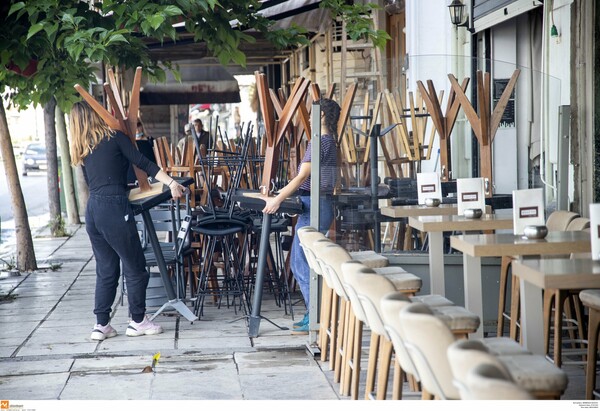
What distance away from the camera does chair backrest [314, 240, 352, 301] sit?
507 centimetres

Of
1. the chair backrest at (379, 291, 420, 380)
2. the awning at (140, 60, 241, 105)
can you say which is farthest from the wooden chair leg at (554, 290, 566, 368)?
the awning at (140, 60, 241, 105)

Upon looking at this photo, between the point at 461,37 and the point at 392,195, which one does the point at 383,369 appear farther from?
the point at 461,37

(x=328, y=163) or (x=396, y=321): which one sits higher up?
(x=328, y=163)

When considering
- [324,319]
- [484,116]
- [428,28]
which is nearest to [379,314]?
[324,319]

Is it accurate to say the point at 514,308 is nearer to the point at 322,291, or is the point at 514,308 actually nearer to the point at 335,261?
the point at 322,291

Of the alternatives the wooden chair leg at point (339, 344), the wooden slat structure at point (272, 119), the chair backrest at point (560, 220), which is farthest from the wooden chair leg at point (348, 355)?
the wooden slat structure at point (272, 119)

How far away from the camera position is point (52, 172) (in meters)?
15.9

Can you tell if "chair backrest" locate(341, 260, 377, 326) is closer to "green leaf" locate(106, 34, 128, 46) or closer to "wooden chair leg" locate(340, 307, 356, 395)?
"wooden chair leg" locate(340, 307, 356, 395)

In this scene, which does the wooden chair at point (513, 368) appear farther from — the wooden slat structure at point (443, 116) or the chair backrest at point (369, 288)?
the wooden slat structure at point (443, 116)

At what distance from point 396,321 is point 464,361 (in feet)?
2.28

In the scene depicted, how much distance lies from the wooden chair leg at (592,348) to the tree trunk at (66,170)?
13248 mm

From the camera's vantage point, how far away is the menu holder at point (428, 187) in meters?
6.96

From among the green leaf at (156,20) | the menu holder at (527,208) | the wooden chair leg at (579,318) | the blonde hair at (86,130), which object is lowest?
the wooden chair leg at (579,318)

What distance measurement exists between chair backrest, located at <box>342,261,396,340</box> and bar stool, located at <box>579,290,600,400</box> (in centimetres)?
110
